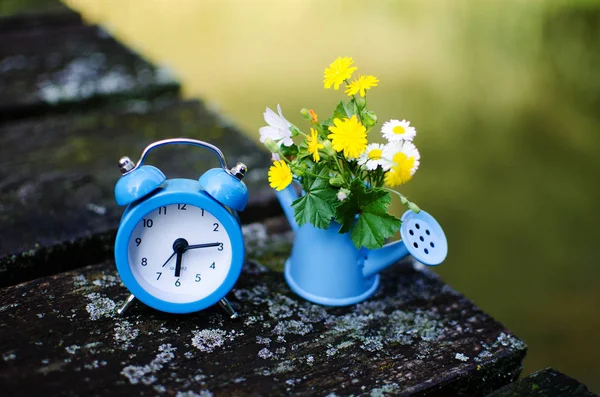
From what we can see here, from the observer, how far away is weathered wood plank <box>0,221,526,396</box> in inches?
41.9

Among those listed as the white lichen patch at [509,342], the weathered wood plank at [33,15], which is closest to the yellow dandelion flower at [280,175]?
the white lichen patch at [509,342]

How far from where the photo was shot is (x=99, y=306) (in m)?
1.25

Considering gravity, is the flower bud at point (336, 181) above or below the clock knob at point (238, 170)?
above

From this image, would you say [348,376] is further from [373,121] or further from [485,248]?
[485,248]

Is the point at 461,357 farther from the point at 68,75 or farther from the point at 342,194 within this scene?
the point at 68,75

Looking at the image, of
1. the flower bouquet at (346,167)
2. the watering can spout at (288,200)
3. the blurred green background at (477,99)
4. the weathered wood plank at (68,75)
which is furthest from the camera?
the blurred green background at (477,99)

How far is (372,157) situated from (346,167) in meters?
0.08

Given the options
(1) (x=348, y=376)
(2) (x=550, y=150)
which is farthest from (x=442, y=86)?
(1) (x=348, y=376)

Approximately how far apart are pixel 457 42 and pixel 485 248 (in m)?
2.07

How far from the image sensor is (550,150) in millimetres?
4191

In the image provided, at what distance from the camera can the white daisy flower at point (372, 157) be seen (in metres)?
1.24

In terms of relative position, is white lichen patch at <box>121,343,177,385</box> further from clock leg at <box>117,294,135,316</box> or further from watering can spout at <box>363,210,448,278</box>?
watering can spout at <box>363,210,448,278</box>

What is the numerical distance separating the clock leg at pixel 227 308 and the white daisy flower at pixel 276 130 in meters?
0.37

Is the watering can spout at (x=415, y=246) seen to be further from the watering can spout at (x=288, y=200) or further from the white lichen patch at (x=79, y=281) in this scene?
the white lichen patch at (x=79, y=281)
